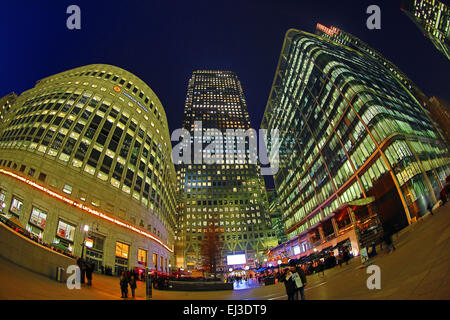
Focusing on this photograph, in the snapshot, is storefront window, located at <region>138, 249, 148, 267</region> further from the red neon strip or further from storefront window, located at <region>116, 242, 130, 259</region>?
the red neon strip

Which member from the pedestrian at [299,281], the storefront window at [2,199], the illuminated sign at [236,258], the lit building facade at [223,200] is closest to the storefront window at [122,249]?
the storefront window at [2,199]

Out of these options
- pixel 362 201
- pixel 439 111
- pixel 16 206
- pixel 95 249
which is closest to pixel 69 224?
pixel 95 249

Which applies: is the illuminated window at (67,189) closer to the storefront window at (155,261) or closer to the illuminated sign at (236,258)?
the storefront window at (155,261)

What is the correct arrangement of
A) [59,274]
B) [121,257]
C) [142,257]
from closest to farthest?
[59,274]
[121,257]
[142,257]

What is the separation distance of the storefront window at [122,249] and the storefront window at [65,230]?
715 cm

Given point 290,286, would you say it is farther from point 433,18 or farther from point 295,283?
point 433,18

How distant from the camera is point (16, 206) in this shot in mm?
25781

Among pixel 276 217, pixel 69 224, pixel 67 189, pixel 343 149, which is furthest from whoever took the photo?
pixel 276 217

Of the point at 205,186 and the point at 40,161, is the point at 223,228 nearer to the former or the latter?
the point at 205,186

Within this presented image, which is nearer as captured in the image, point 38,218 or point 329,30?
point 38,218

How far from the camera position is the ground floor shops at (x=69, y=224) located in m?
25.5

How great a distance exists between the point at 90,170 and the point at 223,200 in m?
75.4
